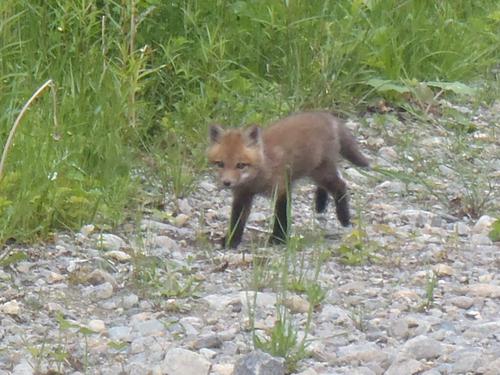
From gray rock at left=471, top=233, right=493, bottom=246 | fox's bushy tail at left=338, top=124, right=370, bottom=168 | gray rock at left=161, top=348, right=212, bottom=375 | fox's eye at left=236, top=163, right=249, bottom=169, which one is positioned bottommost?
gray rock at left=471, top=233, right=493, bottom=246

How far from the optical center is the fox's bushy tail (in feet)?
24.8

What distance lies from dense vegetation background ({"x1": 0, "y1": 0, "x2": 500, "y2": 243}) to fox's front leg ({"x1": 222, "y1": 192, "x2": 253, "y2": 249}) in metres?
0.57

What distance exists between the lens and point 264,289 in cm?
584

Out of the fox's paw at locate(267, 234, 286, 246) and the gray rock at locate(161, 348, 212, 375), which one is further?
the fox's paw at locate(267, 234, 286, 246)

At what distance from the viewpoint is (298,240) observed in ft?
21.3

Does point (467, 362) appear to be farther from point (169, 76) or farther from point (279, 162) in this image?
point (169, 76)

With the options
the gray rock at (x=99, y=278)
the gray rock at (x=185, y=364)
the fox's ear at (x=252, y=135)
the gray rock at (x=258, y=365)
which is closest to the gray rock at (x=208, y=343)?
the gray rock at (x=185, y=364)

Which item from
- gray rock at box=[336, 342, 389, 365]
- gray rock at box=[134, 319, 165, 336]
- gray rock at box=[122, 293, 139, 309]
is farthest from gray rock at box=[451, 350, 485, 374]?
gray rock at box=[122, 293, 139, 309]

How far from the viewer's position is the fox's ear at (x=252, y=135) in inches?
269

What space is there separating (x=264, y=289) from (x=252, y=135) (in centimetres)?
126

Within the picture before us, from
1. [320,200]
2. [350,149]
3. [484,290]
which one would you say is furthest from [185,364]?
[350,149]

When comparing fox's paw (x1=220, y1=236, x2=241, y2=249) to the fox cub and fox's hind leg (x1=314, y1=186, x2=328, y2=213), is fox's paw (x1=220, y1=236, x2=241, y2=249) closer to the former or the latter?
the fox cub

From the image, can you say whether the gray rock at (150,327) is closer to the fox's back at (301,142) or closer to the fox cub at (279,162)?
the fox cub at (279,162)

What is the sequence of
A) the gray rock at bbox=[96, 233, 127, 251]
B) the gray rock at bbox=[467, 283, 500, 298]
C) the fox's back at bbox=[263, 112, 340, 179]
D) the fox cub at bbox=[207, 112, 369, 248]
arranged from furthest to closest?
the fox's back at bbox=[263, 112, 340, 179] → the fox cub at bbox=[207, 112, 369, 248] → the gray rock at bbox=[96, 233, 127, 251] → the gray rock at bbox=[467, 283, 500, 298]
